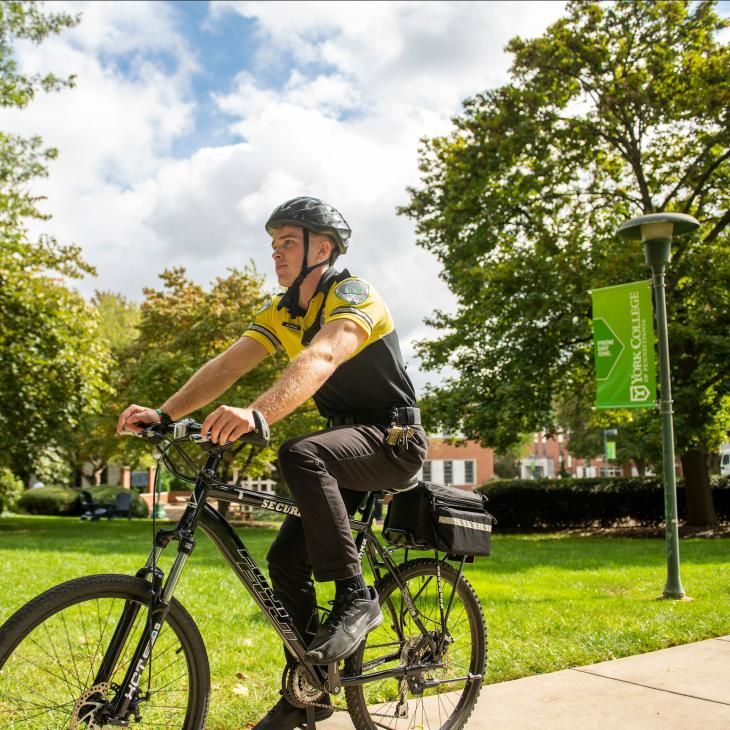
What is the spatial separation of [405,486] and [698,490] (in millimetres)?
18685

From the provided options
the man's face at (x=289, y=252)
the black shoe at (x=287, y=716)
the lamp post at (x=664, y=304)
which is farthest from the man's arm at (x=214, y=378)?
the lamp post at (x=664, y=304)

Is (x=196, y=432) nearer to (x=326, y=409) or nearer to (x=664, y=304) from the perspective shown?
(x=326, y=409)

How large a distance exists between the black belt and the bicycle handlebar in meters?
0.70

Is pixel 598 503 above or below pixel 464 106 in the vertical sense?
below

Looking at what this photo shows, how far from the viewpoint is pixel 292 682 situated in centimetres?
302

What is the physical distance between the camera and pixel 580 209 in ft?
66.5

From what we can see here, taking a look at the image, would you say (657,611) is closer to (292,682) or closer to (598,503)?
(292,682)

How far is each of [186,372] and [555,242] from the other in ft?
34.6

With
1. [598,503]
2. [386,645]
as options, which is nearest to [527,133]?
[598,503]

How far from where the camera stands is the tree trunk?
64.5 feet

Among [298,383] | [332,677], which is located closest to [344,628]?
[332,677]

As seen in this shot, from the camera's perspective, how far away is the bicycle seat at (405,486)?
3.28 metres

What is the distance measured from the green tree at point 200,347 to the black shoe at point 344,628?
19.0m

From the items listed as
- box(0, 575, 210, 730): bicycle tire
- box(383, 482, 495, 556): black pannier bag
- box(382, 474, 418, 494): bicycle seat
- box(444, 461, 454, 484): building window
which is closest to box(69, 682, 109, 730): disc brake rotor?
box(0, 575, 210, 730): bicycle tire
